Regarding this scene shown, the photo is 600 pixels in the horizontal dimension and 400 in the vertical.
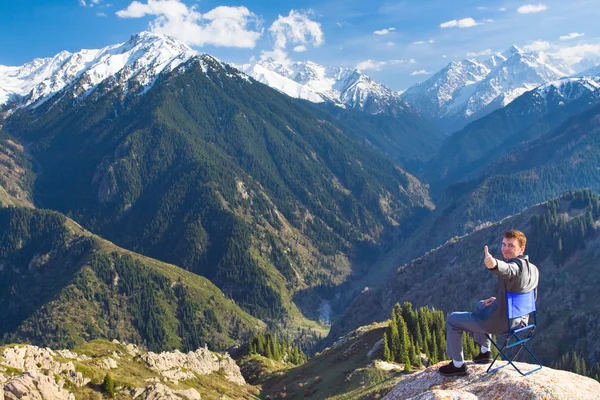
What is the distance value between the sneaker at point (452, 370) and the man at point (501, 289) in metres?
0.96

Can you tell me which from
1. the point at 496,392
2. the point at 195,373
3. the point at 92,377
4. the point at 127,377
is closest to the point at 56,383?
the point at 92,377

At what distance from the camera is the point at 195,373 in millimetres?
133875

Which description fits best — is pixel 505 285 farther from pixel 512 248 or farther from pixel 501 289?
pixel 512 248

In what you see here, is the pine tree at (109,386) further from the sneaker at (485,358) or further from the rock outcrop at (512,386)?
the sneaker at (485,358)

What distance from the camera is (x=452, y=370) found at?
896 inches

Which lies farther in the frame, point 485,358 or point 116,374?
point 116,374

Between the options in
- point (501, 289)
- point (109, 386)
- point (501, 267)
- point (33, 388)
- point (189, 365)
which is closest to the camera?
point (501, 267)

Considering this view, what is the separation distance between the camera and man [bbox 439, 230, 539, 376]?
1798 centimetres

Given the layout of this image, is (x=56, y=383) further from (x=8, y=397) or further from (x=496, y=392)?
(x=496, y=392)

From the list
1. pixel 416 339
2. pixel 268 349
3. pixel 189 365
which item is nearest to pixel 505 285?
pixel 416 339

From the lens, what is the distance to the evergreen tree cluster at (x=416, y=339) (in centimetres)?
9344

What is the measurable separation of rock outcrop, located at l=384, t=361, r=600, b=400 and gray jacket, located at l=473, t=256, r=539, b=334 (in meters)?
2.78

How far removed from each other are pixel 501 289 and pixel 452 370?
6.09 m

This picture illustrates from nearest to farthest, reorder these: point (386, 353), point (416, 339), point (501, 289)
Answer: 1. point (501, 289)
2. point (386, 353)
3. point (416, 339)
